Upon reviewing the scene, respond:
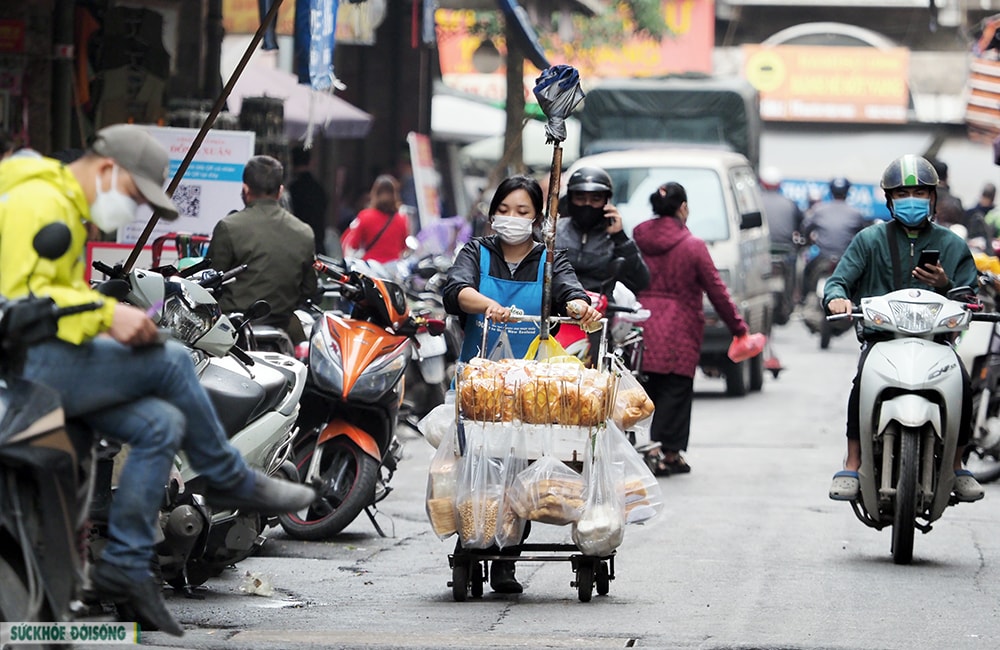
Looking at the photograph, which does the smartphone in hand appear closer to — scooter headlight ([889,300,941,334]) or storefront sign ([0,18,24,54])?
scooter headlight ([889,300,941,334])

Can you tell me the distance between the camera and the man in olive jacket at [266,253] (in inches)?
376

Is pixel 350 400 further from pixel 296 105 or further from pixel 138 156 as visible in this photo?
pixel 296 105

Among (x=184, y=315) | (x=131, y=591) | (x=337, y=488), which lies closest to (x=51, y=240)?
(x=131, y=591)

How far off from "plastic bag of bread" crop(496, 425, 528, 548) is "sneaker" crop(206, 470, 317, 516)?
170 centimetres

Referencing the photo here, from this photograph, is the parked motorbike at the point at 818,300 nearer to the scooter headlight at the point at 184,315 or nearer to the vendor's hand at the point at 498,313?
the vendor's hand at the point at 498,313

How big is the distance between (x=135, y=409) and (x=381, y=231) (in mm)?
11151

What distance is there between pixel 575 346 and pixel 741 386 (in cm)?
819

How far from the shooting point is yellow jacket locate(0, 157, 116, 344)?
484cm

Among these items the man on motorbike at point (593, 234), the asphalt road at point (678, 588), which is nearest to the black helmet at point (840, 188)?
the asphalt road at point (678, 588)

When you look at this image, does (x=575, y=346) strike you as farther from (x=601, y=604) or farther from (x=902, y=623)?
(x=902, y=623)

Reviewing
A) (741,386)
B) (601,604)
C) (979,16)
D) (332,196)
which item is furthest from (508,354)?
(979,16)

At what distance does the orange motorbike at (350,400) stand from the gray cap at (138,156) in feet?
11.6

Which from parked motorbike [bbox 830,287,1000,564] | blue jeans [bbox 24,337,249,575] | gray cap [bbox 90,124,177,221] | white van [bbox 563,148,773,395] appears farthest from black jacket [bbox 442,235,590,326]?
white van [bbox 563,148,773,395]

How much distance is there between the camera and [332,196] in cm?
2425
